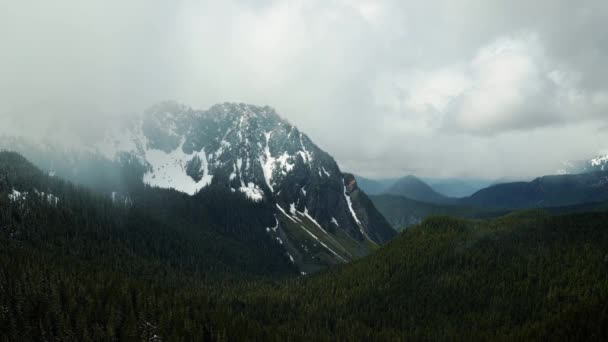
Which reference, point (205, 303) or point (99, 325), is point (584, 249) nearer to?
point (205, 303)

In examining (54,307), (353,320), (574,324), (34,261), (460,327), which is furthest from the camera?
(353,320)

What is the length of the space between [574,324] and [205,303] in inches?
5294

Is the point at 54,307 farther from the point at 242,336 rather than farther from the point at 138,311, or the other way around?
the point at 242,336

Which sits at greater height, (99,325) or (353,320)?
(99,325)

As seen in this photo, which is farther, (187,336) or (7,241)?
(7,241)

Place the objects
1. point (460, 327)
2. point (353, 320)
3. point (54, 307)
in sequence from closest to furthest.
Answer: point (54, 307) → point (460, 327) → point (353, 320)

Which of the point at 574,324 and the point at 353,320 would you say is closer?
the point at 574,324

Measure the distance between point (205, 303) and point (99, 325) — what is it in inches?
2058

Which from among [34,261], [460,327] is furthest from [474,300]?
[34,261]

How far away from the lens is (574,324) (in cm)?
13762

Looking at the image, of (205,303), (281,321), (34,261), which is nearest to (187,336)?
(205,303)

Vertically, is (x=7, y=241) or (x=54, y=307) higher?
(x=7, y=241)

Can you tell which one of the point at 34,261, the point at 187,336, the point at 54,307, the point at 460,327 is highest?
the point at 34,261

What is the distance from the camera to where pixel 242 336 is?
145m
